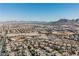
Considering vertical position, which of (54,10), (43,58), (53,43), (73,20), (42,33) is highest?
(54,10)

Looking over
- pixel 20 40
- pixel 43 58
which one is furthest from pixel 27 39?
pixel 43 58

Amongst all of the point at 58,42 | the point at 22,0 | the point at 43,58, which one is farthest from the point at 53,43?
the point at 22,0

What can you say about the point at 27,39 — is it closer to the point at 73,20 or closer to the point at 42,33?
the point at 42,33

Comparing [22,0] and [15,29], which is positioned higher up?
[22,0]

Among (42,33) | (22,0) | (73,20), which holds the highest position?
(22,0)

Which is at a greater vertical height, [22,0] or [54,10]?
[22,0]

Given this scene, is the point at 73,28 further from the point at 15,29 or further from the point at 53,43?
the point at 15,29

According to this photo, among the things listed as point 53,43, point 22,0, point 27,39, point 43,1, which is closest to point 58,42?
point 53,43
